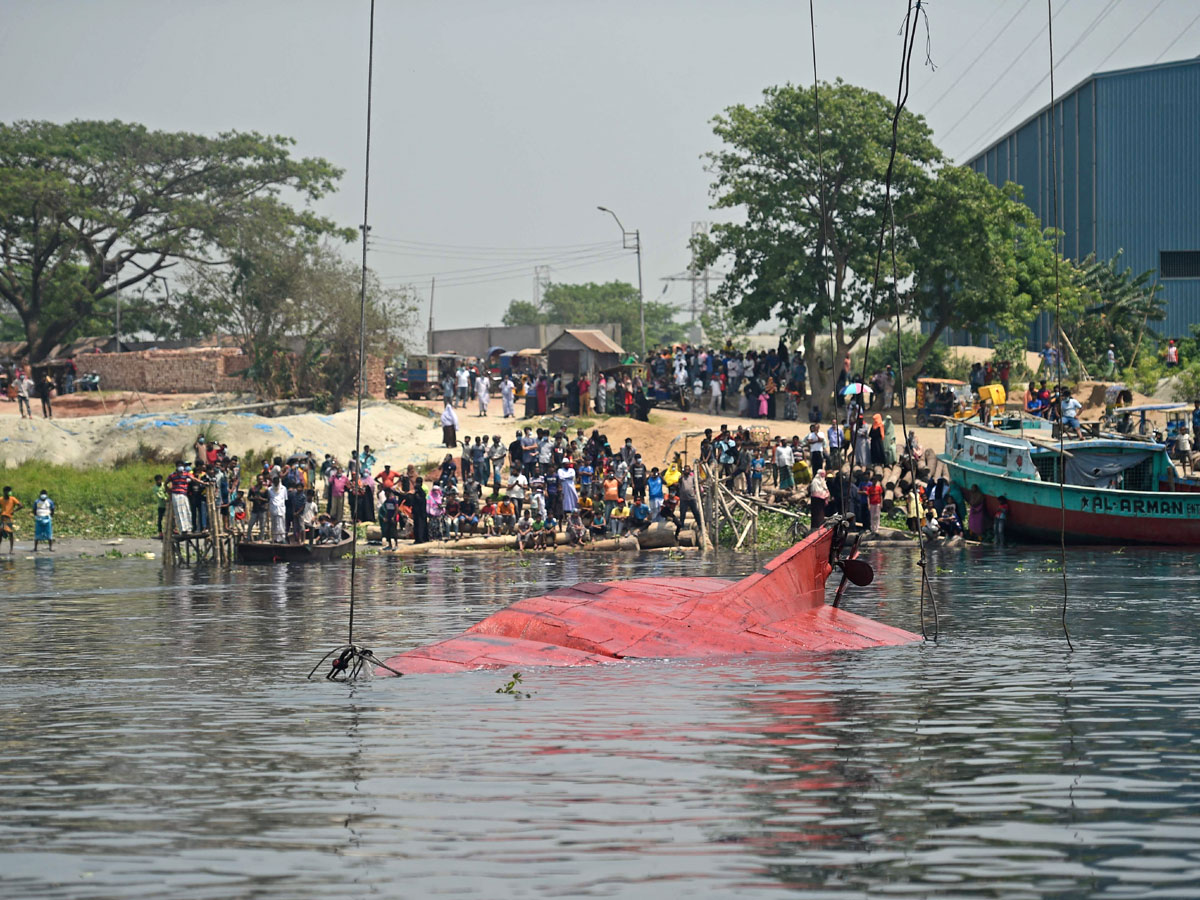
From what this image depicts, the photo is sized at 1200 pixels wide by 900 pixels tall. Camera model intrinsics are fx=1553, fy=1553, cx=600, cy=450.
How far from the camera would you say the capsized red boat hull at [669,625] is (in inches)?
682

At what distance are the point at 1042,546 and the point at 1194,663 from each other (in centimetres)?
2060

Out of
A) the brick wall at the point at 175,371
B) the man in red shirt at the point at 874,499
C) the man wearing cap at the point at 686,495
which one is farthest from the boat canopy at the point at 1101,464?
the brick wall at the point at 175,371

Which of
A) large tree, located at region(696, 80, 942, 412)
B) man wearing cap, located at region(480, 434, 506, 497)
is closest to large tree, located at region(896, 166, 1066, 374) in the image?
large tree, located at region(696, 80, 942, 412)

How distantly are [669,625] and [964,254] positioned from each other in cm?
3650

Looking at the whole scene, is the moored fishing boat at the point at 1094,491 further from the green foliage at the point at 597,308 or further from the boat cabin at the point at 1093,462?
the green foliage at the point at 597,308

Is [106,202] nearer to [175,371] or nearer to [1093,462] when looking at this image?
[175,371]

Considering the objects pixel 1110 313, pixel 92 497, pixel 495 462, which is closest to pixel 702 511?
pixel 495 462

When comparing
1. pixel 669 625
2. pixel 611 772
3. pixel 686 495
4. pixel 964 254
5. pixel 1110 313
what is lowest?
pixel 611 772

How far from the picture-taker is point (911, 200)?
51.6 m

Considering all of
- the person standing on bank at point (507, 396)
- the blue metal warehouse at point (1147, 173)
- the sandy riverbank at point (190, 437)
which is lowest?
the sandy riverbank at point (190, 437)

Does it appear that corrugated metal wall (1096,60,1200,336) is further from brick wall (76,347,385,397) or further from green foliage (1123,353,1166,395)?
brick wall (76,347,385,397)

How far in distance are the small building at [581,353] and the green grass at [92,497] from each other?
17.9m

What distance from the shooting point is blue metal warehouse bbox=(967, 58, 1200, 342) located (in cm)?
6281

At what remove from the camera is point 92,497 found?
4484 centimetres
